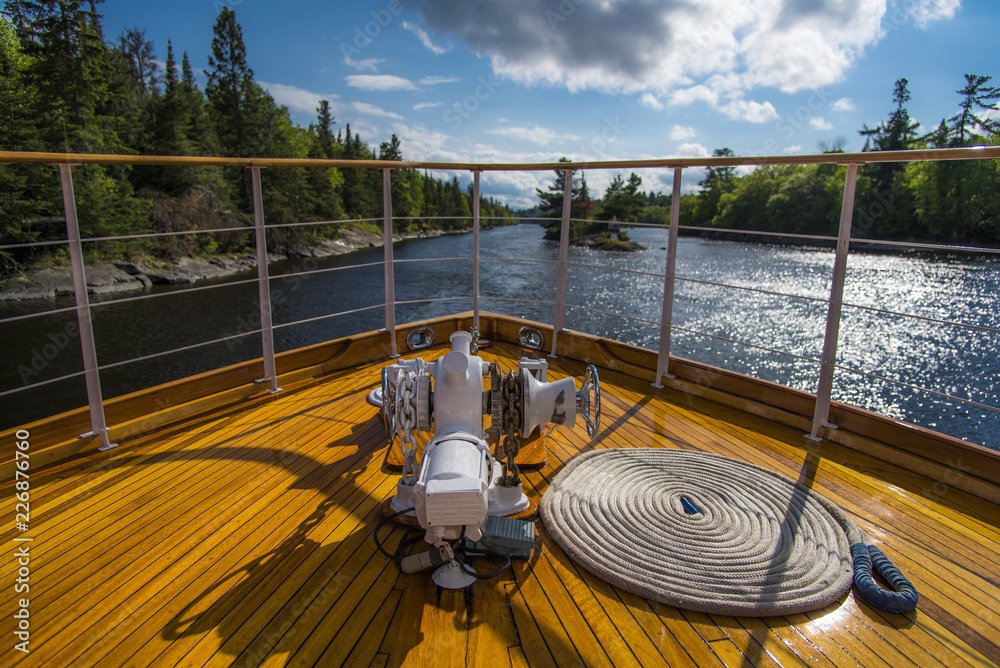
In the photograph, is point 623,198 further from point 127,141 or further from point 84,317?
point 84,317

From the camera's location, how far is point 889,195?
2506cm

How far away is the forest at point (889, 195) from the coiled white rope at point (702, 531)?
12.8 metres

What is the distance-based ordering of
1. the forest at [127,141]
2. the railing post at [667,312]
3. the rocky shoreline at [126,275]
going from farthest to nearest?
the forest at [127,141], the rocky shoreline at [126,275], the railing post at [667,312]

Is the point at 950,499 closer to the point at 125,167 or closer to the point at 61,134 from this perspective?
the point at 61,134

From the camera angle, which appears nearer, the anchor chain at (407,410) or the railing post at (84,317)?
the anchor chain at (407,410)

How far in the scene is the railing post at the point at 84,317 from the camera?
172 cm

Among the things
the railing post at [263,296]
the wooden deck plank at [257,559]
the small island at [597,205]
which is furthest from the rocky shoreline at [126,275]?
the small island at [597,205]

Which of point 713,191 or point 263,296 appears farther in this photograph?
point 713,191

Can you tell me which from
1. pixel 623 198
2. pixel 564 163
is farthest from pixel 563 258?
pixel 623 198

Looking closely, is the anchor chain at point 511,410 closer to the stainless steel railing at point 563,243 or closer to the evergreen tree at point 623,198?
the stainless steel railing at point 563,243

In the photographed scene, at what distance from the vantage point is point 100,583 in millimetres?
1268

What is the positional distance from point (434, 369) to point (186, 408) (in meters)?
1.34

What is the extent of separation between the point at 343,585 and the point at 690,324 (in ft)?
39.8

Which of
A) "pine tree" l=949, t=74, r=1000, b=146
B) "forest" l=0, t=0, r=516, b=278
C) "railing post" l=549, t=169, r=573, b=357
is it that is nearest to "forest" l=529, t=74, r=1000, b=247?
"pine tree" l=949, t=74, r=1000, b=146
